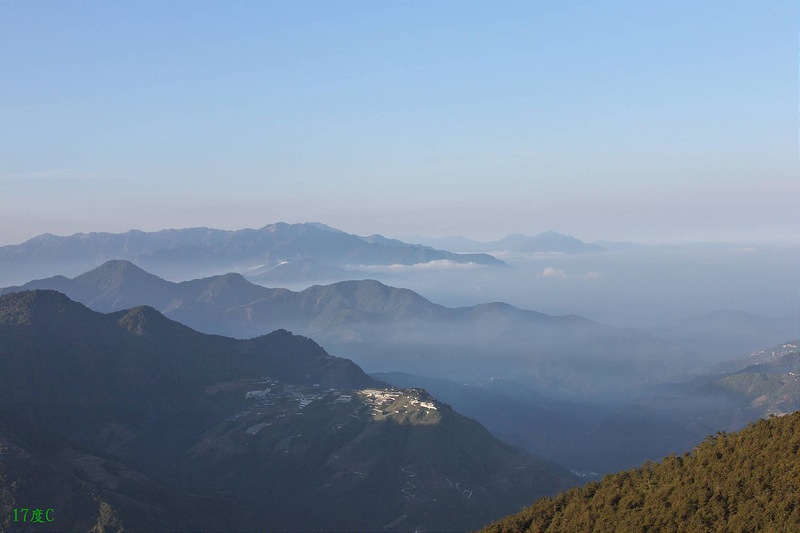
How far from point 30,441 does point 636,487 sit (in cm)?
14379

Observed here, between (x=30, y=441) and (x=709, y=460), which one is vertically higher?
(x=709, y=460)

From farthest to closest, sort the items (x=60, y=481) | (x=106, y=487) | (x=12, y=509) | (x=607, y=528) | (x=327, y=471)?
(x=327, y=471) → (x=106, y=487) → (x=60, y=481) → (x=12, y=509) → (x=607, y=528)

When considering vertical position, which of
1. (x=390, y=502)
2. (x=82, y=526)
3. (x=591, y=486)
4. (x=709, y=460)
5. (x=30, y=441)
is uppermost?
(x=709, y=460)

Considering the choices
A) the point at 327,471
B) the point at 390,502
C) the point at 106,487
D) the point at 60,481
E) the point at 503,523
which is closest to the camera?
the point at 503,523

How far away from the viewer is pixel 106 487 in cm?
14388

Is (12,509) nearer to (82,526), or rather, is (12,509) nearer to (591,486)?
(82,526)

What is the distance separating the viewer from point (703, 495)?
215ft

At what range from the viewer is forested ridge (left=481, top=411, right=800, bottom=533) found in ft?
195

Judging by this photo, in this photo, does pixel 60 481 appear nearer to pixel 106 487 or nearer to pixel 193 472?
pixel 106 487

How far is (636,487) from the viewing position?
77062 mm

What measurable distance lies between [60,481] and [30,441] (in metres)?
28.5

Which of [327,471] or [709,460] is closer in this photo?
[709,460]

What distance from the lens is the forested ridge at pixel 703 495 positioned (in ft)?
195

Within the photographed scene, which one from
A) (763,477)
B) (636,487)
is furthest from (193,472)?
(763,477)
